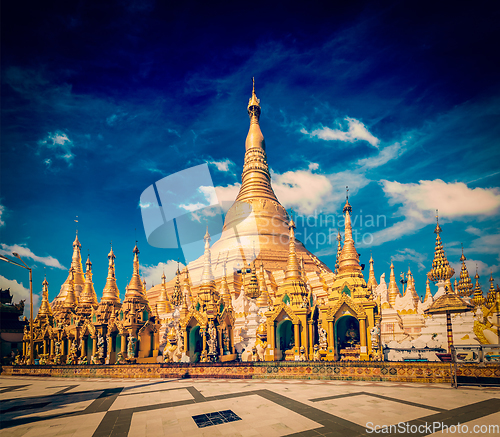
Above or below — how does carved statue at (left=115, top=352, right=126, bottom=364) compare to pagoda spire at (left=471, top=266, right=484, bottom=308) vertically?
below

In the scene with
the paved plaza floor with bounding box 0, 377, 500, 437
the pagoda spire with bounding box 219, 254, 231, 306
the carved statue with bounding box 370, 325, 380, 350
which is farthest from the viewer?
the pagoda spire with bounding box 219, 254, 231, 306

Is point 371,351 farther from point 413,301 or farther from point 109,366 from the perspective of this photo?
point 109,366

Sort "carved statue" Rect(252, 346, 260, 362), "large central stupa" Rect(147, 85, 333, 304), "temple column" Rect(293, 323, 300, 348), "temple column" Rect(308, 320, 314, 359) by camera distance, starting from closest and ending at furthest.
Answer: "temple column" Rect(308, 320, 314, 359) < "temple column" Rect(293, 323, 300, 348) < "carved statue" Rect(252, 346, 260, 362) < "large central stupa" Rect(147, 85, 333, 304)

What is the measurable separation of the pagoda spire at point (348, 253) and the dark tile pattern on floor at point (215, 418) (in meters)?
17.1

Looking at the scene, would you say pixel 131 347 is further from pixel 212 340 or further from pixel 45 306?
pixel 45 306

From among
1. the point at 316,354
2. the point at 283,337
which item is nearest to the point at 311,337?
the point at 316,354

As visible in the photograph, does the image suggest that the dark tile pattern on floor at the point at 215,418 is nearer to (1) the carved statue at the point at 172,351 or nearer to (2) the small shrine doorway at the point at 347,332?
(2) the small shrine doorway at the point at 347,332

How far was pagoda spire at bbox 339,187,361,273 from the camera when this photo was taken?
24.2m

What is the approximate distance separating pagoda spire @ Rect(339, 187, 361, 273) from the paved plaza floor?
1156cm

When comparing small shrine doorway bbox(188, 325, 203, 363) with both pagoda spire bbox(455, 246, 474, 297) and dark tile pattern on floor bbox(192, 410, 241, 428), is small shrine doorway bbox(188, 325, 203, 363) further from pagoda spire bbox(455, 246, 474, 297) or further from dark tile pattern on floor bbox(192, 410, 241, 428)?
pagoda spire bbox(455, 246, 474, 297)

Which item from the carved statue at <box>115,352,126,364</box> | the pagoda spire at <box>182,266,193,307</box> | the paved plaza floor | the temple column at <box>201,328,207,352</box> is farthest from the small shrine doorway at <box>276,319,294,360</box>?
the carved statue at <box>115,352,126,364</box>

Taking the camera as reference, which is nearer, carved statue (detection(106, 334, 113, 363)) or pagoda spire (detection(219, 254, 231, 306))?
carved statue (detection(106, 334, 113, 363))

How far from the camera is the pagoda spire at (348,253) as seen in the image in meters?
24.2

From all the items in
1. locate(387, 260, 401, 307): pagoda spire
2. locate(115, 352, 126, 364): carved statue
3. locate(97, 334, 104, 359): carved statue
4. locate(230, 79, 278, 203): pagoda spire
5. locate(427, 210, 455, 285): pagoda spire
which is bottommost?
locate(115, 352, 126, 364): carved statue
